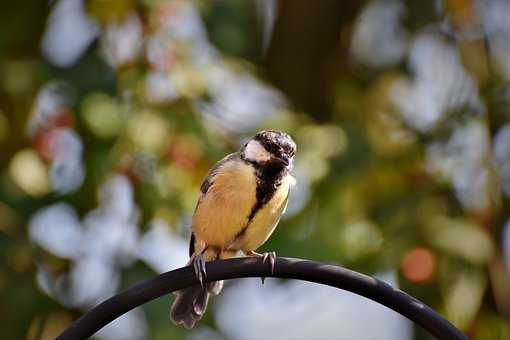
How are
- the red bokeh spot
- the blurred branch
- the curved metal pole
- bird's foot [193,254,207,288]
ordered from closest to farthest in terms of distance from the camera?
the curved metal pole < bird's foot [193,254,207,288] < the red bokeh spot < the blurred branch

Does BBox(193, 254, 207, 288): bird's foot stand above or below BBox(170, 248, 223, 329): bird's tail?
above

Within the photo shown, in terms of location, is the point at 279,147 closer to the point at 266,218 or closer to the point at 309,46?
the point at 266,218

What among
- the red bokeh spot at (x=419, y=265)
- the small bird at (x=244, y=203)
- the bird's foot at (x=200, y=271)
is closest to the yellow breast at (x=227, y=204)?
the small bird at (x=244, y=203)

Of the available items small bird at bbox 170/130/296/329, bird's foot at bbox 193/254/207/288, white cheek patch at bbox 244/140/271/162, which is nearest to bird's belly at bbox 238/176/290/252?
small bird at bbox 170/130/296/329

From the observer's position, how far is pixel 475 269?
3.97m

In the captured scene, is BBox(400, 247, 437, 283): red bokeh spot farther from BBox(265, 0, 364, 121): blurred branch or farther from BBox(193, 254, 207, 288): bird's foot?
BBox(193, 254, 207, 288): bird's foot

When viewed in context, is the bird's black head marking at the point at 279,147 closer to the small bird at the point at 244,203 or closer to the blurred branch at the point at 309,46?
the small bird at the point at 244,203

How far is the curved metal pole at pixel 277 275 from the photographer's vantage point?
2.23 metres

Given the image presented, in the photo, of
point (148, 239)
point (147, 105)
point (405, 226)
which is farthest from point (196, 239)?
point (405, 226)

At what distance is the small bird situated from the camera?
315 centimetres

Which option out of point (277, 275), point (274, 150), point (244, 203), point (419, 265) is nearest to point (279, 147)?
point (274, 150)

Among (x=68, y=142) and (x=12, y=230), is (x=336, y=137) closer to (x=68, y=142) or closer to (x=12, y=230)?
(x=68, y=142)

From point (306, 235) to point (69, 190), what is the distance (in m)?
0.88

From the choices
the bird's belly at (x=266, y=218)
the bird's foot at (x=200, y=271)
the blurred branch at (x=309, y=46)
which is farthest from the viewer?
the blurred branch at (x=309, y=46)
